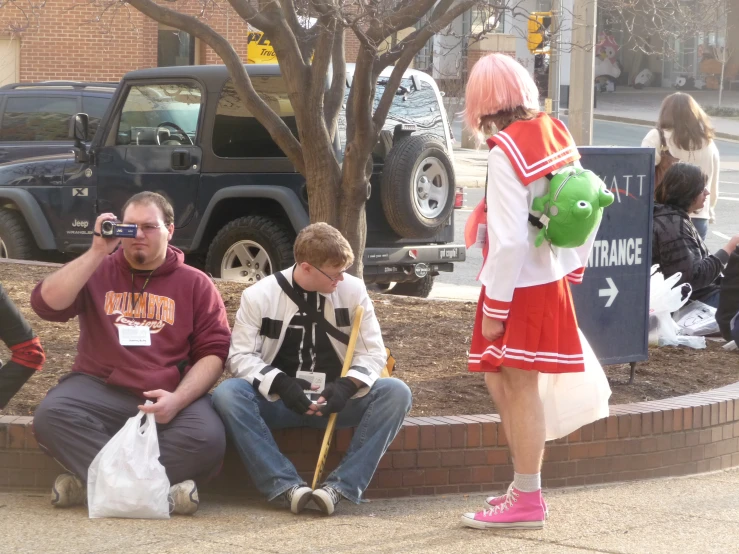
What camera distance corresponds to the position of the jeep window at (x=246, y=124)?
967cm

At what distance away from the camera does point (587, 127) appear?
43.6ft

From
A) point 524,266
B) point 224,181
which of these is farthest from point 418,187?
point 524,266

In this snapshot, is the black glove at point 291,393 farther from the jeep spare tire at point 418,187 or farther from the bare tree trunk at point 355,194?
the jeep spare tire at point 418,187

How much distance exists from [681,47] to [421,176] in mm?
45714

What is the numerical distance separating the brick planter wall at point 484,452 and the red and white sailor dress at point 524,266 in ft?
2.24

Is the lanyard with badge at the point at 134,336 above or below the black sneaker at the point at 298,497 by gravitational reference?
above

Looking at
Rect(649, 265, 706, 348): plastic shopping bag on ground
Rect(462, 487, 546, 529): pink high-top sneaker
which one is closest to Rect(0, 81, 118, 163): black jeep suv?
Rect(649, 265, 706, 348): plastic shopping bag on ground

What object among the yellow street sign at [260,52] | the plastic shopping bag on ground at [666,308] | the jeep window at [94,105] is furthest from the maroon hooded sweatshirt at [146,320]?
the yellow street sign at [260,52]

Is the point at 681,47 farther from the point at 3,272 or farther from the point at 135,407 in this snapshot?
the point at 135,407

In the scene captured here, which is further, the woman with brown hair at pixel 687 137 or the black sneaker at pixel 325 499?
the woman with brown hair at pixel 687 137

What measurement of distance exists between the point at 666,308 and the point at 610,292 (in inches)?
41.9

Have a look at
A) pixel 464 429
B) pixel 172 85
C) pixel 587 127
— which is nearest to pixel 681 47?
pixel 587 127

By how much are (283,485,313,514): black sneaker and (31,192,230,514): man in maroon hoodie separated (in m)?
0.34

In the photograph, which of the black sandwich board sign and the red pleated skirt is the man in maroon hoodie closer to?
the red pleated skirt
